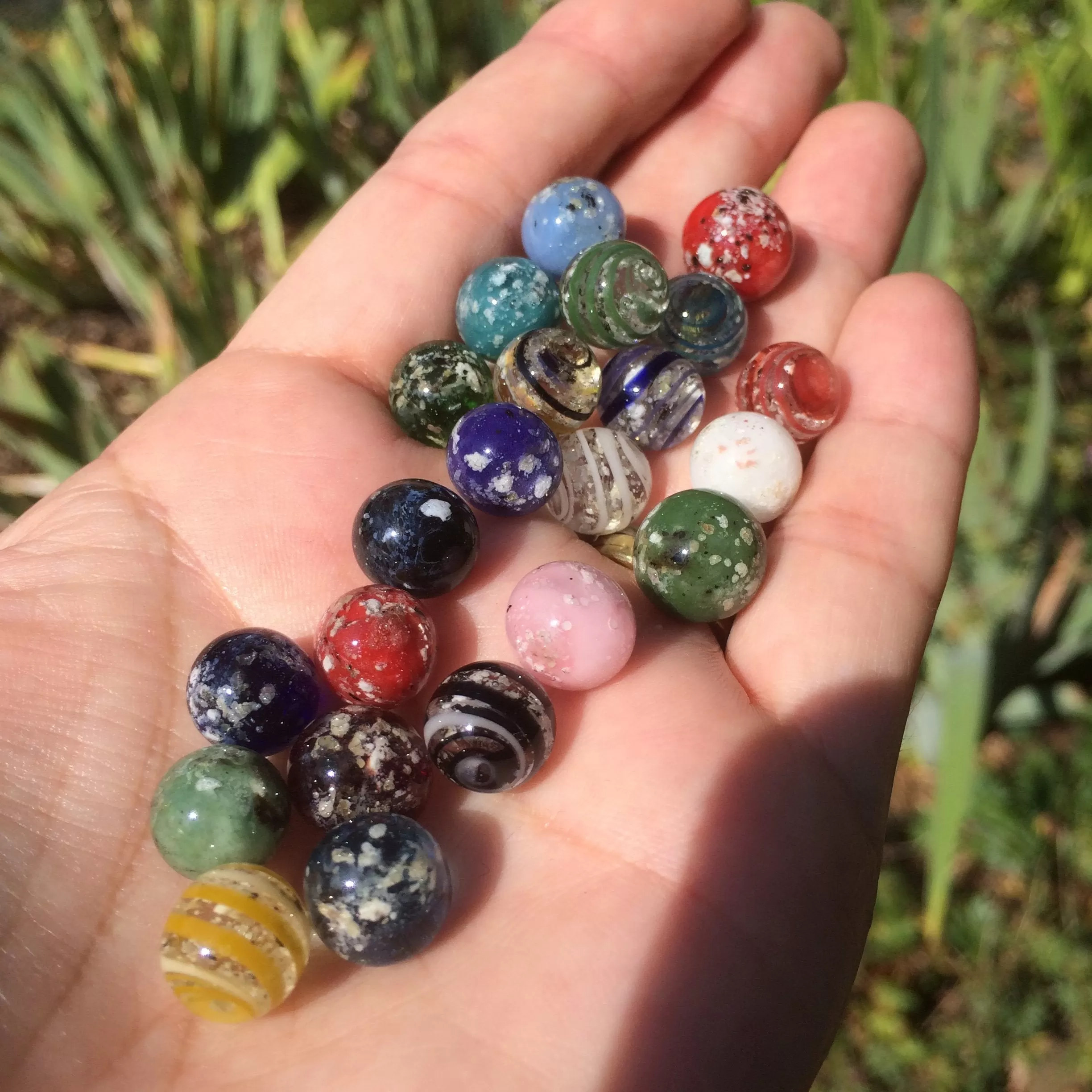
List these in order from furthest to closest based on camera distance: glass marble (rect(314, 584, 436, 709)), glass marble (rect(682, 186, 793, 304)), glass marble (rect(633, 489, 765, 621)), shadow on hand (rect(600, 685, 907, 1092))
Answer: glass marble (rect(682, 186, 793, 304))
glass marble (rect(633, 489, 765, 621))
glass marble (rect(314, 584, 436, 709))
shadow on hand (rect(600, 685, 907, 1092))

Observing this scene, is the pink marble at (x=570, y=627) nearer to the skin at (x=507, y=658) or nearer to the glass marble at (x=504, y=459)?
the skin at (x=507, y=658)

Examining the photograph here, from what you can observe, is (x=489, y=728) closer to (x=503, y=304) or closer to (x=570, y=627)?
(x=570, y=627)

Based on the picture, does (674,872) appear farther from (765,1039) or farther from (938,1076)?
(938,1076)

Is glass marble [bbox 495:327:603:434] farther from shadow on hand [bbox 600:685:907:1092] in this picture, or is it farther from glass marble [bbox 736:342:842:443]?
shadow on hand [bbox 600:685:907:1092]

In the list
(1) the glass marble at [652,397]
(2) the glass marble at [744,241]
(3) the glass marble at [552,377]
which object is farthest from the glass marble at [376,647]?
(2) the glass marble at [744,241]

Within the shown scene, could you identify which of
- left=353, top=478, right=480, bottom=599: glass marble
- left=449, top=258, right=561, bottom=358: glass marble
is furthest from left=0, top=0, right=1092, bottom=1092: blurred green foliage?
left=353, top=478, right=480, bottom=599: glass marble

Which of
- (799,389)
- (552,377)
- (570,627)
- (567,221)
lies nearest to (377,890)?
(570,627)
